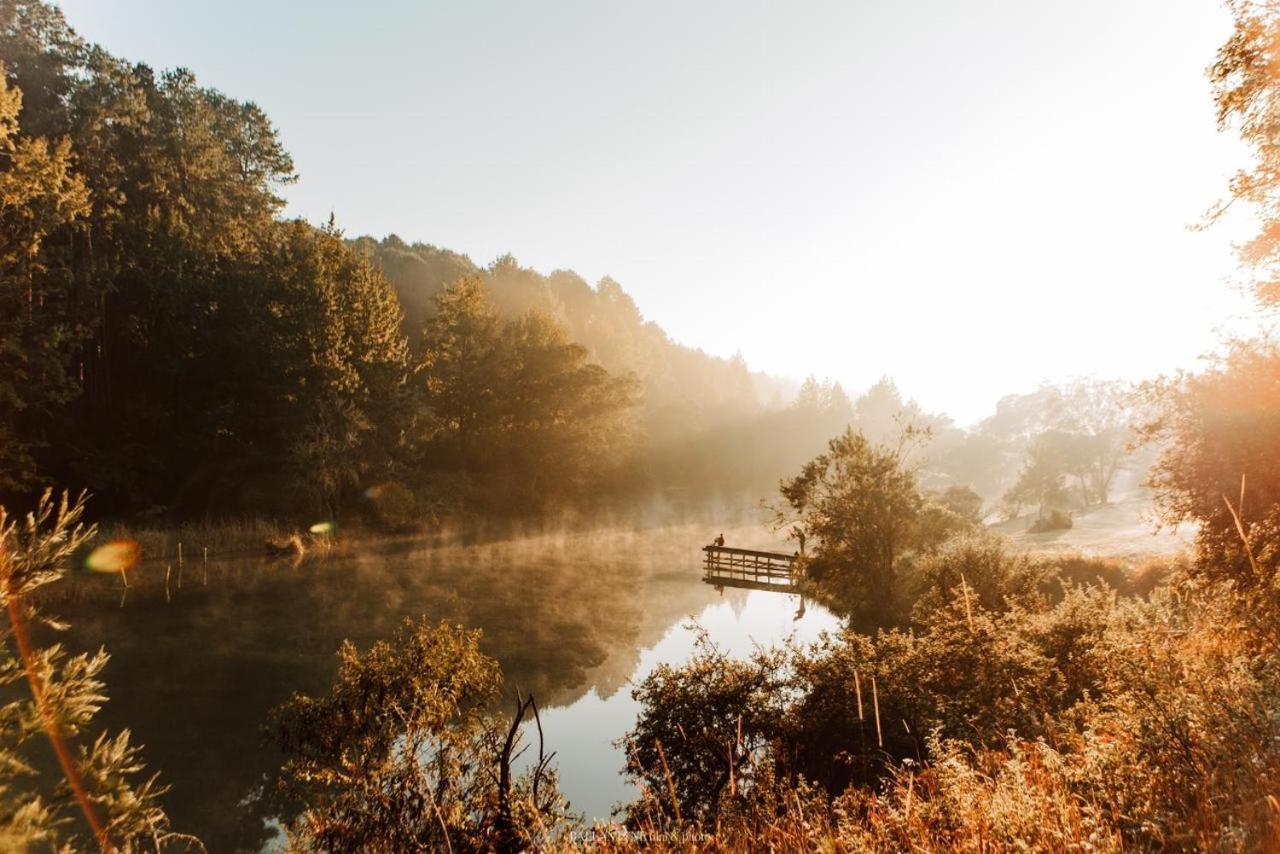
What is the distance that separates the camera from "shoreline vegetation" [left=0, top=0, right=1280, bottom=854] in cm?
486

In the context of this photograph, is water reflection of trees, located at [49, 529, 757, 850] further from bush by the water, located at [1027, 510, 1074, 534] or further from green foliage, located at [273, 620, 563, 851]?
bush by the water, located at [1027, 510, 1074, 534]

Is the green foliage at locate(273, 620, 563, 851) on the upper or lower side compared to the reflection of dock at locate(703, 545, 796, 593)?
upper

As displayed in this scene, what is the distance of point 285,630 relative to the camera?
22.2 m

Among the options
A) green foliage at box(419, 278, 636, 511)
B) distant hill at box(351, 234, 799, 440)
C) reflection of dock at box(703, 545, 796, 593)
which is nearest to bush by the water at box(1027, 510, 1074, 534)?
reflection of dock at box(703, 545, 796, 593)

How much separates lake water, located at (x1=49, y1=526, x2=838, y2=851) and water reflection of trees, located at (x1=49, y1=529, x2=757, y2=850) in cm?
6

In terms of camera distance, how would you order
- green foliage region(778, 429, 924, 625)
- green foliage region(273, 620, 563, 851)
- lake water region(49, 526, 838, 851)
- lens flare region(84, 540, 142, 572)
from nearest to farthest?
green foliage region(273, 620, 563, 851)
lake water region(49, 526, 838, 851)
green foliage region(778, 429, 924, 625)
lens flare region(84, 540, 142, 572)

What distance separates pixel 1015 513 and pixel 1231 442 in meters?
63.7

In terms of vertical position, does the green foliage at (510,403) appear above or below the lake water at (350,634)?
above

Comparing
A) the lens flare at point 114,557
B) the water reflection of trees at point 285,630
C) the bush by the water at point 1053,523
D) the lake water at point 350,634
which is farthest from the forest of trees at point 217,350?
the bush by the water at point 1053,523

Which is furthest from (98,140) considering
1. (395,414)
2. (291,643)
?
(291,643)

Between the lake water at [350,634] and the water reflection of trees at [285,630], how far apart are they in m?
0.06

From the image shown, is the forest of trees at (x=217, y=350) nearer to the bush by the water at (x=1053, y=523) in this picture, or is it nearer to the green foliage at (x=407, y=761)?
the bush by the water at (x=1053, y=523)

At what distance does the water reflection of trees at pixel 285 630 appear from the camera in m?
13.2

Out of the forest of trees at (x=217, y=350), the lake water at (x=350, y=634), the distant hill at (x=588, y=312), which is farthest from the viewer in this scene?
the distant hill at (x=588, y=312)
